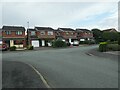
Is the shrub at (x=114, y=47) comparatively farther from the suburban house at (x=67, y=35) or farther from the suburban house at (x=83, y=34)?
the suburban house at (x=83, y=34)

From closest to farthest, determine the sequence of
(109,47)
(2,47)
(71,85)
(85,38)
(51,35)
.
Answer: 1. (71,85)
2. (109,47)
3. (2,47)
4. (51,35)
5. (85,38)

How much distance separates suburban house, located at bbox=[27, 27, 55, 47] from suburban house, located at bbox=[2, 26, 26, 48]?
Answer: 287 centimetres

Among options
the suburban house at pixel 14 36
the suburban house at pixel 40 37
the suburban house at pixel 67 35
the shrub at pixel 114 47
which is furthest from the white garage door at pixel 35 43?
the shrub at pixel 114 47

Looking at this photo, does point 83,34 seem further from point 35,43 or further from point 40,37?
point 35,43

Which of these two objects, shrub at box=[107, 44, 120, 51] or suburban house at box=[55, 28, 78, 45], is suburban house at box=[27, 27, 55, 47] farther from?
shrub at box=[107, 44, 120, 51]

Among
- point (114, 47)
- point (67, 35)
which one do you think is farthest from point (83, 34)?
point (114, 47)

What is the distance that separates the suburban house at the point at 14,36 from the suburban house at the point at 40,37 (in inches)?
113

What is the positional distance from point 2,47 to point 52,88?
32972 mm

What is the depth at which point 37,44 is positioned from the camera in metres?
53.1

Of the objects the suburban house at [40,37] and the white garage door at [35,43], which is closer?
the white garage door at [35,43]

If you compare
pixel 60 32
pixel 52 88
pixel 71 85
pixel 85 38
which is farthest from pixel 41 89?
pixel 85 38

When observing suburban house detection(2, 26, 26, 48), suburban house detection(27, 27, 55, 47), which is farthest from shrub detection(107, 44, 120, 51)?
suburban house detection(2, 26, 26, 48)

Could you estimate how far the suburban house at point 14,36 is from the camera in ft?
157

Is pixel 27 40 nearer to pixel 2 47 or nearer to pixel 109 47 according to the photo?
pixel 2 47
